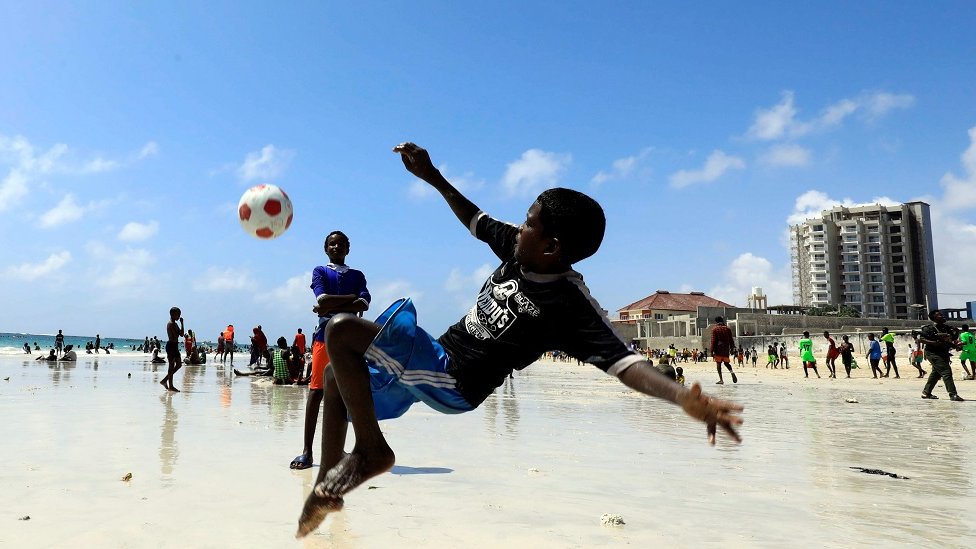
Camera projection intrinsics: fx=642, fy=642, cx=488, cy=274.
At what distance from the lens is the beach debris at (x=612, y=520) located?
10.7 ft

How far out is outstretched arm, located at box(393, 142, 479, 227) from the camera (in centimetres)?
338

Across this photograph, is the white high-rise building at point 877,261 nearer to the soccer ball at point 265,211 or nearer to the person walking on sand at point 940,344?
the person walking on sand at point 940,344

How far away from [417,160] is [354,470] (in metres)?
1.66

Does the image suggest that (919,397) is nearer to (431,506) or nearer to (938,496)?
(938,496)

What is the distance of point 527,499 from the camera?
3.80m

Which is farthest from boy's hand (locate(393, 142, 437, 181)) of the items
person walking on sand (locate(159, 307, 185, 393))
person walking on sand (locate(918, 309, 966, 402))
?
person walking on sand (locate(918, 309, 966, 402))

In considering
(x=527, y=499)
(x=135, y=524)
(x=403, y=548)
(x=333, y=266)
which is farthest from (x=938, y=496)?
(x=135, y=524)

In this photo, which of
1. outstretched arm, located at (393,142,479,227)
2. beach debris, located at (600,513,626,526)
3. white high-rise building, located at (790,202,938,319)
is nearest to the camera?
beach debris, located at (600,513,626,526)

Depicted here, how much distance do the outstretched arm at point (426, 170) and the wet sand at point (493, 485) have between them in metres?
1.67

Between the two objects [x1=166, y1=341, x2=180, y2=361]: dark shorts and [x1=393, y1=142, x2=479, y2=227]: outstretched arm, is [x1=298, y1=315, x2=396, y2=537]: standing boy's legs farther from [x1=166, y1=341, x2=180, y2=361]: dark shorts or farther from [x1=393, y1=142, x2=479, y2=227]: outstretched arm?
[x1=166, y1=341, x2=180, y2=361]: dark shorts

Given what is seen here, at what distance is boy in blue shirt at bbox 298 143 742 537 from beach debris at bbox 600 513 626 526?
3.55ft

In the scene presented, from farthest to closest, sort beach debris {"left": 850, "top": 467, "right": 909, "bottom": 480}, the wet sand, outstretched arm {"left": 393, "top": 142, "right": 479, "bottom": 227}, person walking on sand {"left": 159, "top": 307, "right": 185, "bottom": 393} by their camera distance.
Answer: person walking on sand {"left": 159, "top": 307, "right": 185, "bottom": 393} < beach debris {"left": 850, "top": 467, "right": 909, "bottom": 480} < outstretched arm {"left": 393, "top": 142, "right": 479, "bottom": 227} < the wet sand

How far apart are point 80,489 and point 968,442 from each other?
326 inches

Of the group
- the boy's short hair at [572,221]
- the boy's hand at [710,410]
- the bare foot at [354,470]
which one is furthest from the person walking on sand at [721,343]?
the bare foot at [354,470]
